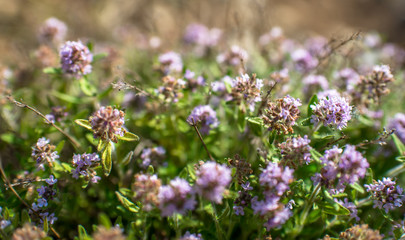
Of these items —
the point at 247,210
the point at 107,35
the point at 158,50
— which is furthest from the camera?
the point at 107,35

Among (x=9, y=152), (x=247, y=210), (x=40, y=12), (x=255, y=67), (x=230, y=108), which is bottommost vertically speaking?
(x=247, y=210)

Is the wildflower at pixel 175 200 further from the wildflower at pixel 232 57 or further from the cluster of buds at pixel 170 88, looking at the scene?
the wildflower at pixel 232 57

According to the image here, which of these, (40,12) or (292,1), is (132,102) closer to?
(40,12)

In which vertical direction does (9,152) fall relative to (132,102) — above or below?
below

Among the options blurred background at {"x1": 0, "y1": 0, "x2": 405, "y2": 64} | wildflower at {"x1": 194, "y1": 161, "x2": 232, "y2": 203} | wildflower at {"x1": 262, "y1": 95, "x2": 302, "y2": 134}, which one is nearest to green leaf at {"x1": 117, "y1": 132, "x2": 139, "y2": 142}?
wildflower at {"x1": 194, "y1": 161, "x2": 232, "y2": 203}

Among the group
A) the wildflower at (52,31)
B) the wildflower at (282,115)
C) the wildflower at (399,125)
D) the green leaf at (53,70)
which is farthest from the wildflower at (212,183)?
the wildflower at (52,31)

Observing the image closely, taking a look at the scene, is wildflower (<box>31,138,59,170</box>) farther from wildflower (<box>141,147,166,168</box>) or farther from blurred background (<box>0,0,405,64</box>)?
blurred background (<box>0,0,405,64</box>)

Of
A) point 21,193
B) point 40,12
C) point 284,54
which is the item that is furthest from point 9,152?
point 40,12
